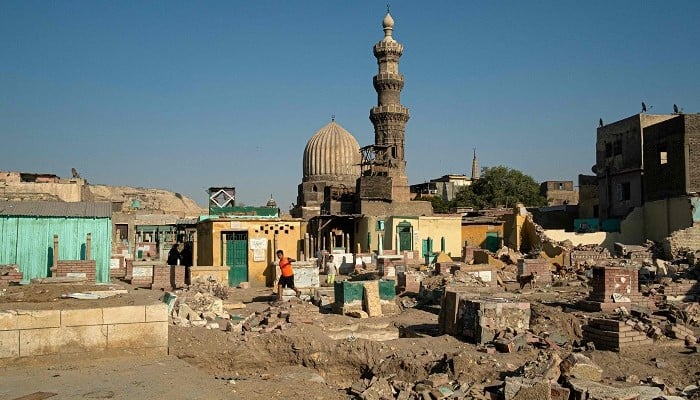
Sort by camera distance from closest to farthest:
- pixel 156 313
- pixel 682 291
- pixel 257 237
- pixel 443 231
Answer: pixel 156 313 < pixel 682 291 < pixel 257 237 < pixel 443 231

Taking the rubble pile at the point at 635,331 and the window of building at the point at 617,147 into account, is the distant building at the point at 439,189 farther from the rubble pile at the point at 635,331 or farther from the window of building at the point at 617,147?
the rubble pile at the point at 635,331

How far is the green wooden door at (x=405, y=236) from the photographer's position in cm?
2828

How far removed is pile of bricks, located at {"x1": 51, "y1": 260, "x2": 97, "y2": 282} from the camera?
1514 centimetres

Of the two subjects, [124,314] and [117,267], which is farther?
[117,267]

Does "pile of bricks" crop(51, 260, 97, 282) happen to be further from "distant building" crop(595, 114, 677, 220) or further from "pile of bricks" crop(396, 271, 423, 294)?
"distant building" crop(595, 114, 677, 220)

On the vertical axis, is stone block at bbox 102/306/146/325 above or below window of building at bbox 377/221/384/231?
below

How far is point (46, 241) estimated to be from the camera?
16.9 metres

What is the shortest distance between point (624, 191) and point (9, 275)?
29020 mm

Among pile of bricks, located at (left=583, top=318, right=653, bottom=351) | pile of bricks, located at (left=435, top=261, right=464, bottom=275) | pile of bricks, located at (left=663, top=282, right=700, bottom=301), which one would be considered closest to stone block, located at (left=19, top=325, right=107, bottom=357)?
pile of bricks, located at (left=583, top=318, right=653, bottom=351)

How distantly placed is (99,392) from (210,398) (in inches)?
41.9

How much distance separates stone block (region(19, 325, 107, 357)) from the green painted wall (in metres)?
10.3

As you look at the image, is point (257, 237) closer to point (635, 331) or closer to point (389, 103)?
point (635, 331)

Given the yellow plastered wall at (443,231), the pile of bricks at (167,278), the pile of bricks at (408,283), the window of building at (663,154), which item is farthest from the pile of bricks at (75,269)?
the window of building at (663,154)

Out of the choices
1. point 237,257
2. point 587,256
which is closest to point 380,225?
point 587,256
